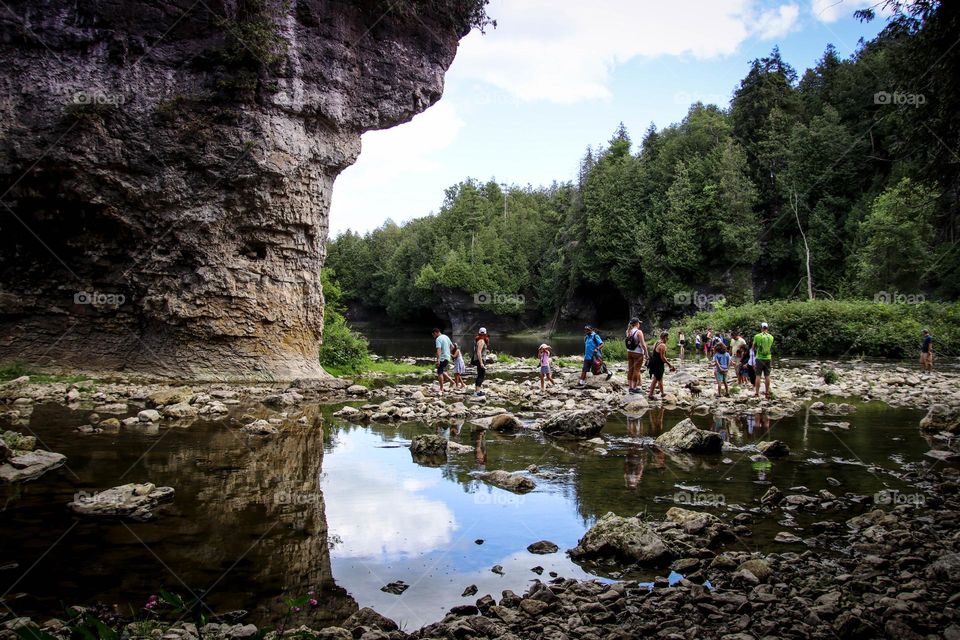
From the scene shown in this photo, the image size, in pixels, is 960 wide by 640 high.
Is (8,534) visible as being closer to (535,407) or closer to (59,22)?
(535,407)

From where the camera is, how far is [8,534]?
6465 mm

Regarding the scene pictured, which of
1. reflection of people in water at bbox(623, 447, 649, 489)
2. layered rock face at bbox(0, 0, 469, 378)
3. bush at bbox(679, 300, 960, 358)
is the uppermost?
layered rock face at bbox(0, 0, 469, 378)

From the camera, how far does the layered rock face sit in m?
19.5

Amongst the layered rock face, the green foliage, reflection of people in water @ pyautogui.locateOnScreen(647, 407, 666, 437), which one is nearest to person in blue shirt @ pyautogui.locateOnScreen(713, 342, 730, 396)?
reflection of people in water @ pyautogui.locateOnScreen(647, 407, 666, 437)

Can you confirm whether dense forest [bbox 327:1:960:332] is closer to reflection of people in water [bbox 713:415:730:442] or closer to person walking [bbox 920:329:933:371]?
person walking [bbox 920:329:933:371]

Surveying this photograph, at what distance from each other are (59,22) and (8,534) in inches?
768

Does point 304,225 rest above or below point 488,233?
below

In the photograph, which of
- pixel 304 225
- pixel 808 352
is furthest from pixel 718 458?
pixel 808 352

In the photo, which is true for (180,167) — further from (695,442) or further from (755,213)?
(755,213)

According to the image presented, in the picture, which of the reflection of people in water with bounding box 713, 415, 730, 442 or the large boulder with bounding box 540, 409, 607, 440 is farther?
the large boulder with bounding box 540, 409, 607, 440

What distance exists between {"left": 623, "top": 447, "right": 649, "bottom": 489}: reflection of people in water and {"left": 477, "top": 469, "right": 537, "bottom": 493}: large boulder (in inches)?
58.2

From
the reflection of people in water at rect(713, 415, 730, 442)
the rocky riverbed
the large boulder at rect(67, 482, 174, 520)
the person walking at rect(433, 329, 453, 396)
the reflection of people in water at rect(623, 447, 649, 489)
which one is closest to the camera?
the rocky riverbed

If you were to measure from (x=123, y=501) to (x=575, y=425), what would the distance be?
8.59 m

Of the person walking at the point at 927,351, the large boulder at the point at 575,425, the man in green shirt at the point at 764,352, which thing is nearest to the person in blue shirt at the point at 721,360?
the man in green shirt at the point at 764,352
